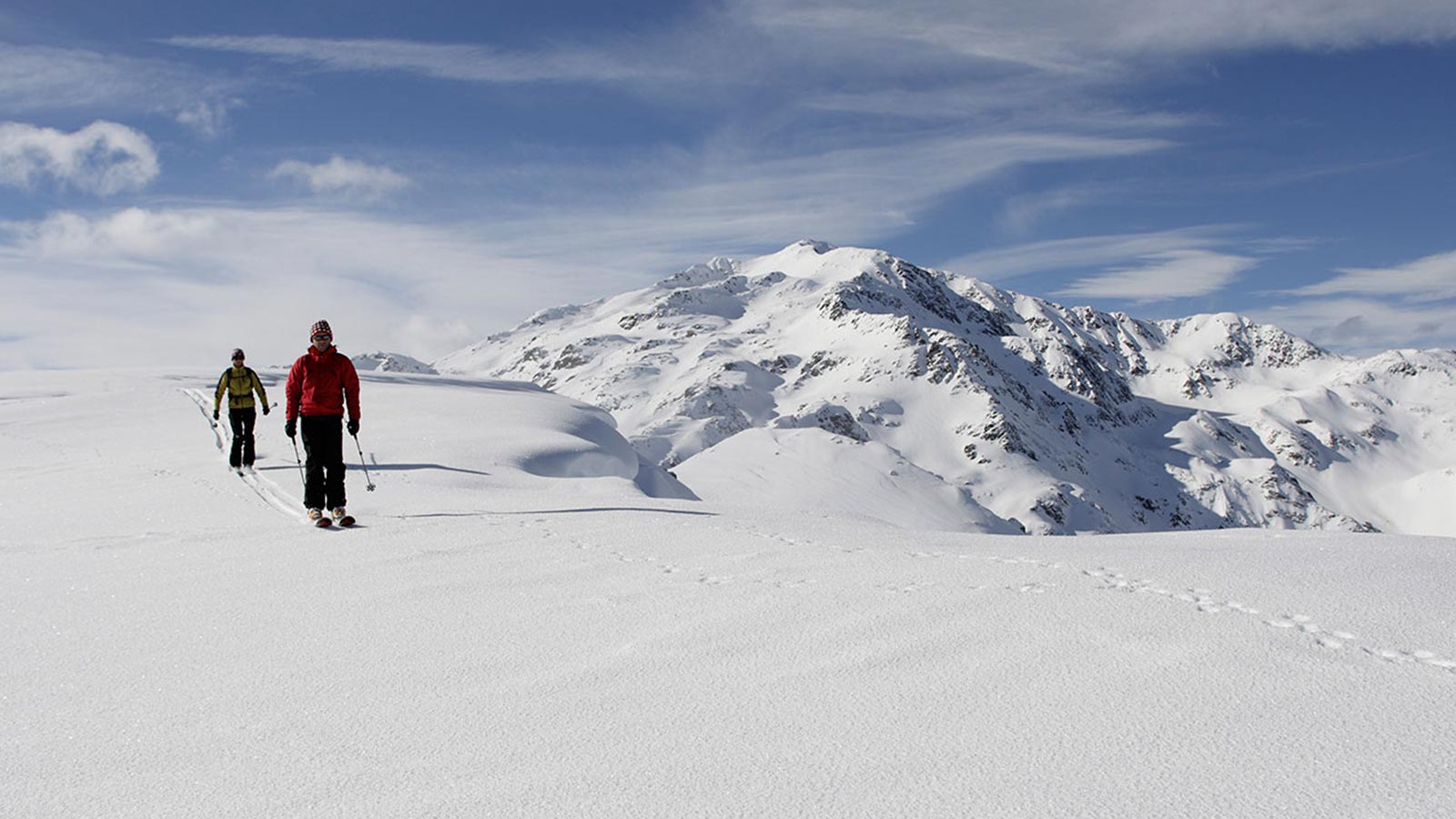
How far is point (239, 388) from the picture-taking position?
17312mm

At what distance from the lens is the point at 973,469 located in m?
198

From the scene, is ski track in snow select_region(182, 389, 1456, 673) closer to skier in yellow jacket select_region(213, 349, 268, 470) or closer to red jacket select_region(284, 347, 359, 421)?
red jacket select_region(284, 347, 359, 421)

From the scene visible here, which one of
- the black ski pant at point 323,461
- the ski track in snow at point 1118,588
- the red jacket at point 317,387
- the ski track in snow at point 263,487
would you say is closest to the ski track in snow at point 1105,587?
the ski track in snow at point 1118,588

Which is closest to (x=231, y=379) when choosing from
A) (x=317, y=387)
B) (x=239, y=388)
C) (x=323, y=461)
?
(x=239, y=388)

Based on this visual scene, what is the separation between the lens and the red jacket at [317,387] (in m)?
11.4

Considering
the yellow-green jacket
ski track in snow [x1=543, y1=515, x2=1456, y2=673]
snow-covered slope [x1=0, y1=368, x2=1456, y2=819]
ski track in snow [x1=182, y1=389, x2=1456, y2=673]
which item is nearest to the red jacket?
snow-covered slope [x1=0, y1=368, x2=1456, y2=819]

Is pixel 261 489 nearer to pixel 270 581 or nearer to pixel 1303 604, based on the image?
pixel 270 581

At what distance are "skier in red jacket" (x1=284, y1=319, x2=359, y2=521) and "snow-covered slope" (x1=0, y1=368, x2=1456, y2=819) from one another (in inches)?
78.5

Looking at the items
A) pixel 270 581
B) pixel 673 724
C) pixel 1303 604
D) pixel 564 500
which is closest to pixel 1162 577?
pixel 1303 604

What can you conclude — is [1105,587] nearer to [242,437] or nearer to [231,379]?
[242,437]

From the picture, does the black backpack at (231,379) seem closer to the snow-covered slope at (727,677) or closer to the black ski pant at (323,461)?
the black ski pant at (323,461)

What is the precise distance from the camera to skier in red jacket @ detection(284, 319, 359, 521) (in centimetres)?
1116

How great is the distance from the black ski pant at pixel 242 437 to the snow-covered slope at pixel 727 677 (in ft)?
25.0

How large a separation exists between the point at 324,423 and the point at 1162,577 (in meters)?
9.89
